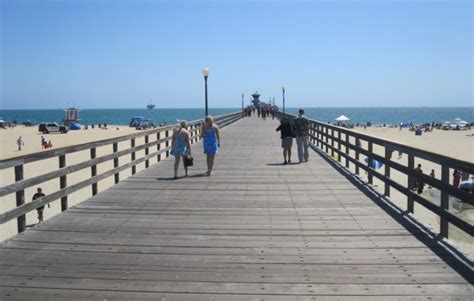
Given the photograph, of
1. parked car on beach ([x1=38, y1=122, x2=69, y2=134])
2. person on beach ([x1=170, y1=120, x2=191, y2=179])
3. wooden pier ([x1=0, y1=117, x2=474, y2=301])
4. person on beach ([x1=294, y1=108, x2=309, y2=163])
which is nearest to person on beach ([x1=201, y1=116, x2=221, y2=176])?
person on beach ([x1=170, y1=120, x2=191, y2=179])

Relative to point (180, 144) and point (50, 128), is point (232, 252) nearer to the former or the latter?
point (180, 144)

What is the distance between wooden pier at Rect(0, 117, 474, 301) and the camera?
180 inches

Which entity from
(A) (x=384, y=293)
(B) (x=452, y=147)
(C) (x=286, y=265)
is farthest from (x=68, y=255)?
(B) (x=452, y=147)

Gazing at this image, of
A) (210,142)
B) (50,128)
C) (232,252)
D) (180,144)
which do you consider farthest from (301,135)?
(50,128)

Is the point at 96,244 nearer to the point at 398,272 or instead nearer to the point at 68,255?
the point at 68,255

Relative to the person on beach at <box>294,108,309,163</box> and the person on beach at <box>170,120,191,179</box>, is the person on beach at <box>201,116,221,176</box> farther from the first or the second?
the person on beach at <box>294,108,309,163</box>

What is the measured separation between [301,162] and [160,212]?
7.73 meters

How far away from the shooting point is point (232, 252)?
5711 millimetres

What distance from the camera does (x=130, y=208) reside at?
325 inches

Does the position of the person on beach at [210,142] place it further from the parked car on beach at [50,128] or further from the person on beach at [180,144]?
the parked car on beach at [50,128]

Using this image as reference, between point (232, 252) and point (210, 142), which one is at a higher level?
point (210, 142)

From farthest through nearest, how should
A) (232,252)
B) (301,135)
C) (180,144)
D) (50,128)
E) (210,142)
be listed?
1. (50,128)
2. (301,135)
3. (210,142)
4. (180,144)
5. (232,252)

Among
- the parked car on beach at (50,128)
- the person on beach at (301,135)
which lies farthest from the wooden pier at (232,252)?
the parked car on beach at (50,128)

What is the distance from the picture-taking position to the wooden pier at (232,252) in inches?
180
